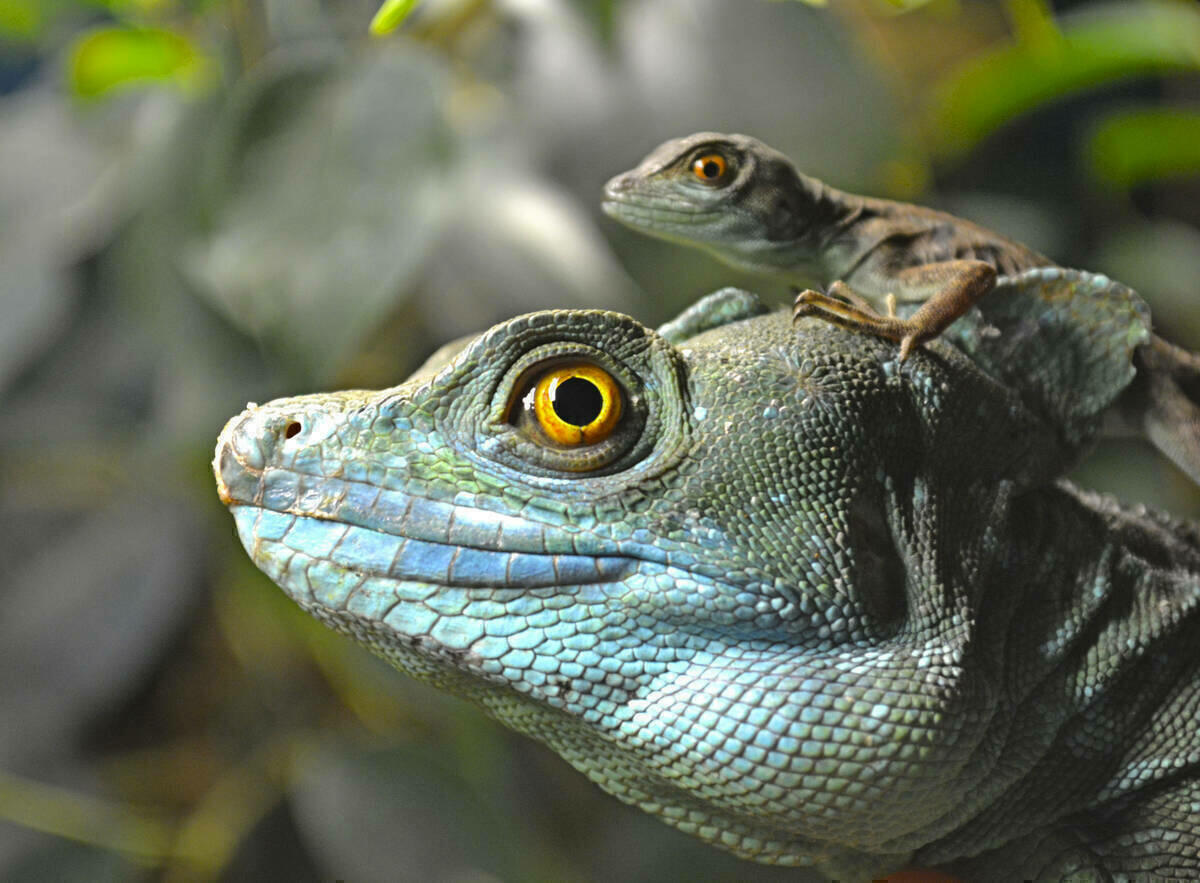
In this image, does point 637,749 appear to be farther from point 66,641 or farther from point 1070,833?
point 66,641

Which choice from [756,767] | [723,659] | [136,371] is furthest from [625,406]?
[136,371]

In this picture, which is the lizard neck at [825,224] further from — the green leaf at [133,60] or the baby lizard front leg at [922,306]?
the green leaf at [133,60]

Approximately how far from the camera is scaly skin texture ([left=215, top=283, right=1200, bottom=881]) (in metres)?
1.08

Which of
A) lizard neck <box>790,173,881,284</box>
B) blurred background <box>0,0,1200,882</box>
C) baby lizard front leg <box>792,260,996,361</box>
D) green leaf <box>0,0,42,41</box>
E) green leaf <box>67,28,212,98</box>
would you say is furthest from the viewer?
green leaf <box>0,0,42,41</box>

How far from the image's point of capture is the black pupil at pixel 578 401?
1.15m

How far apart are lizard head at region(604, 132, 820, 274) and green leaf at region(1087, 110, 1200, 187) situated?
211cm

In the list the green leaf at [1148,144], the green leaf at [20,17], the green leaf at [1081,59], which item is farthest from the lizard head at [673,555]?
the green leaf at [20,17]

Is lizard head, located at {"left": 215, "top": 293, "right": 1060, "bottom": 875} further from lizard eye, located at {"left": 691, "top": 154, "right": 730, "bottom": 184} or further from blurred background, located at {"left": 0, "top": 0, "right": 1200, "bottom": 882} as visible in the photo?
blurred background, located at {"left": 0, "top": 0, "right": 1200, "bottom": 882}

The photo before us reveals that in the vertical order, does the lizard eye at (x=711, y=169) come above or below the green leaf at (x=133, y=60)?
above

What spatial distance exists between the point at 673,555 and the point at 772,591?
4.0 inches

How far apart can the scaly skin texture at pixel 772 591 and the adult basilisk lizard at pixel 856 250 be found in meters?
0.06

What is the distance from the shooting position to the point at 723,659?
3.53 ft

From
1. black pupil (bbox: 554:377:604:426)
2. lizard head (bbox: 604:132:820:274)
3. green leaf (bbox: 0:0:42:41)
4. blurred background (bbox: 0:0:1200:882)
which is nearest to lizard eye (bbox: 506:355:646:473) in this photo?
black pupil (bbox: 554:377:604:426)

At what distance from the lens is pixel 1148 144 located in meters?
3.12
